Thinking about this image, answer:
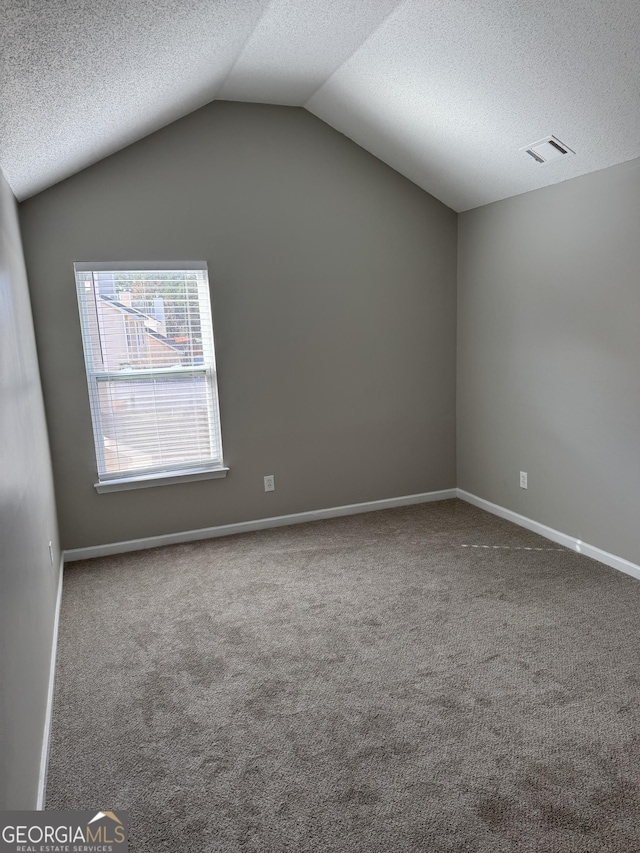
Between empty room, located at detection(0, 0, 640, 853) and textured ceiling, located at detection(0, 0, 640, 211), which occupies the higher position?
textured ceiling, located at detection(0, 0, 640, 211)

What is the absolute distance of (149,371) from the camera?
3877 millimetres

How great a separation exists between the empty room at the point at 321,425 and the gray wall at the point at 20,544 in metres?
0.03

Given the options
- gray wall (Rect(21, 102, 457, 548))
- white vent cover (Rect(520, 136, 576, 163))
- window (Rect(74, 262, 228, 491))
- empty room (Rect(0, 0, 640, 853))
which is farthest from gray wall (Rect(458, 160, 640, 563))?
window (Rect(74, 262, 228, 491))

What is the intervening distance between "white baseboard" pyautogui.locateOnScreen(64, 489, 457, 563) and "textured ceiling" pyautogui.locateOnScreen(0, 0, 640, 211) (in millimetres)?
2179

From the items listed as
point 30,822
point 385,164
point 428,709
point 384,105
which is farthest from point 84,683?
point 385,164

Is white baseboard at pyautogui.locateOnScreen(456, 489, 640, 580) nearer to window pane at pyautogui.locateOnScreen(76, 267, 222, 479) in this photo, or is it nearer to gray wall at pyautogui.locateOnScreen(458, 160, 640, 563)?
gray wall at pyautogui.locateOnScreen(458, 160, 640, 563)

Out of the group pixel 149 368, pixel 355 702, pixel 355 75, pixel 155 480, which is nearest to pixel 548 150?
pixel 355 75

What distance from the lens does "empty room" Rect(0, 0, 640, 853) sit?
74.5 inches

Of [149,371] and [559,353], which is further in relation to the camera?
[149,371]

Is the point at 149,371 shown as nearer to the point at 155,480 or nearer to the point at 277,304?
the point at 155,480

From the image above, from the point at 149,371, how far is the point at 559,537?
2.84m

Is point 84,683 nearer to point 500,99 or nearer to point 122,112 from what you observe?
point 122,112
